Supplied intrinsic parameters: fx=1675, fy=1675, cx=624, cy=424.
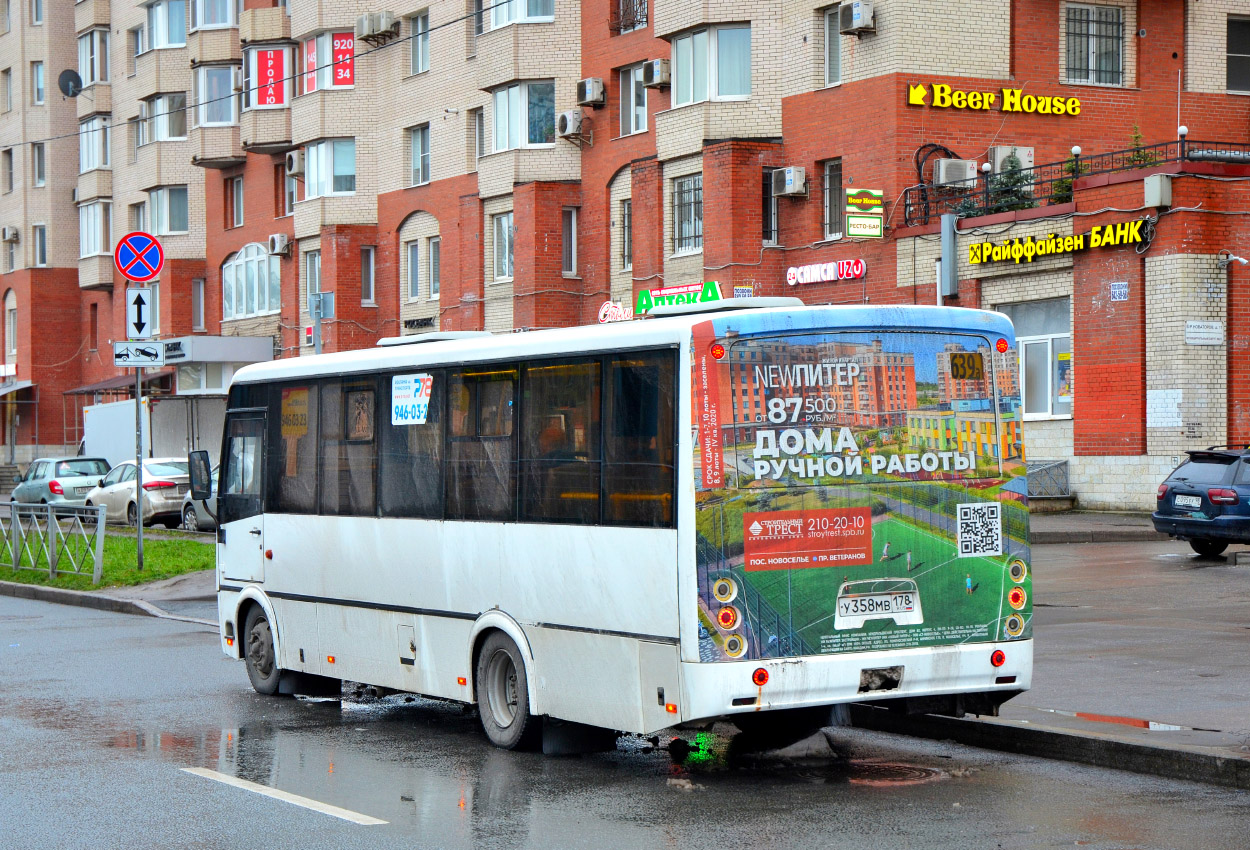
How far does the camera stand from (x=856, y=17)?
32562 mm

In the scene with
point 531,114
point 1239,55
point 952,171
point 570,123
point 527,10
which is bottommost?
point 952,171

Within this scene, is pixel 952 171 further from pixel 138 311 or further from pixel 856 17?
pixel 138 311

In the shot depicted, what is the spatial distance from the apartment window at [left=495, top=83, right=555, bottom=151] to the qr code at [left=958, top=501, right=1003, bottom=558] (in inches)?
1287

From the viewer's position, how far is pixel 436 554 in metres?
10.6

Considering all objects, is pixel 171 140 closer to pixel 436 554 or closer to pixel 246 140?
pixel 246 140

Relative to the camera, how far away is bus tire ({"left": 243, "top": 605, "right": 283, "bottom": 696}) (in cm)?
1270

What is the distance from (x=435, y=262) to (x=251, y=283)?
11.3 metres

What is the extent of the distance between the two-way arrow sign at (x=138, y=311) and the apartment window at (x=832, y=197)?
54.0ft

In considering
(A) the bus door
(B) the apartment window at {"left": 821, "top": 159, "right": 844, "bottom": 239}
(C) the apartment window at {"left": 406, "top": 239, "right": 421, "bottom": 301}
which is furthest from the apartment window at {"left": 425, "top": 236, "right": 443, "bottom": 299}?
(A) the bus door

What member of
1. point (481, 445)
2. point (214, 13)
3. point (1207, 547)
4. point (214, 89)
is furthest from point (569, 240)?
point (481, 445)

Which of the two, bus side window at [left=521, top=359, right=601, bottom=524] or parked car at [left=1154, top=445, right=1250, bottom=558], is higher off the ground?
bus side window at [left=521, top=359, right=601, bottom=524]

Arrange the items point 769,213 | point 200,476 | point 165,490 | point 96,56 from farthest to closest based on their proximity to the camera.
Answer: point 96,56, point 769,213, point 165,490, point 200,476

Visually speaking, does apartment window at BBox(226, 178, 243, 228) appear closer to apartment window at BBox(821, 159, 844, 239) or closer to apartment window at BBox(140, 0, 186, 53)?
apartment window at BBox(140, 0, 186, 53)

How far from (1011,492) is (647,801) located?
2684 mm
